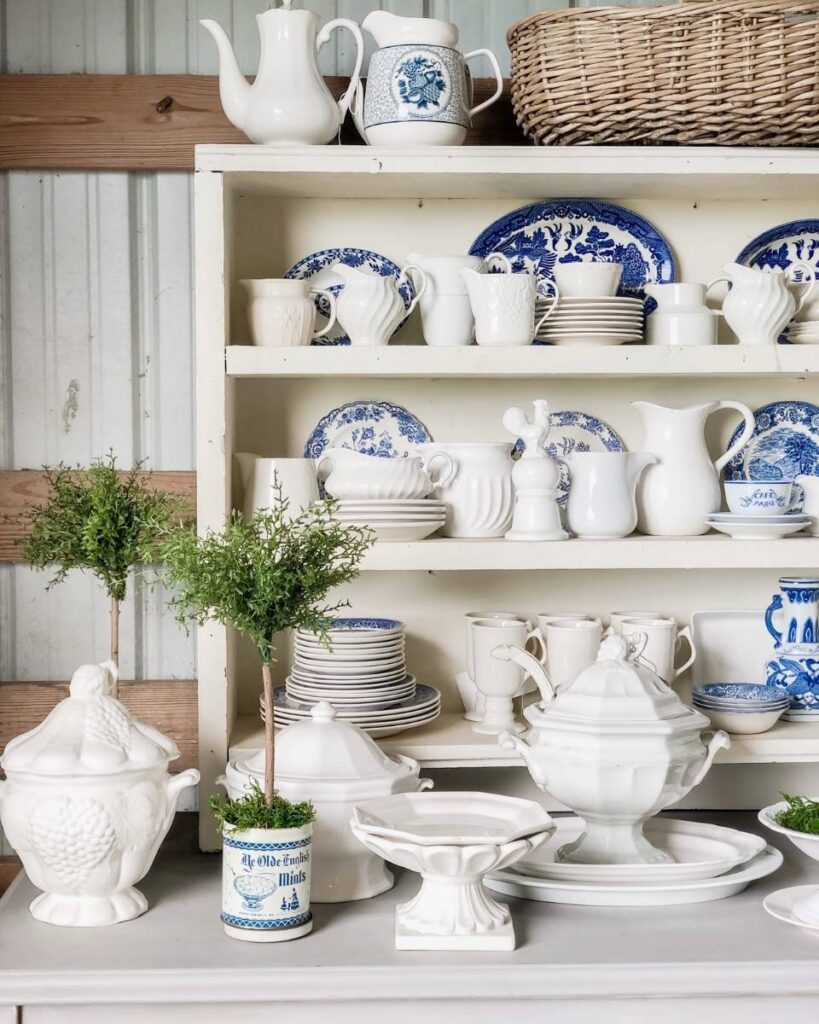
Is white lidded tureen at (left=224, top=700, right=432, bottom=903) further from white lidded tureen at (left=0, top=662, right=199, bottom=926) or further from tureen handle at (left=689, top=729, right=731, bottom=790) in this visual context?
tureen handle at (left=689, top=729, right=731, bottom=790)

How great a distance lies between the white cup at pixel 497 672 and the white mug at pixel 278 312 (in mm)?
543

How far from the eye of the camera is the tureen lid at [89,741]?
5.31ft

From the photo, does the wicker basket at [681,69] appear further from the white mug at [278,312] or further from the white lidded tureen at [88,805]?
the white lidded tureen at [88,805]

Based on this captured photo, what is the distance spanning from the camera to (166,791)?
65.7 inches

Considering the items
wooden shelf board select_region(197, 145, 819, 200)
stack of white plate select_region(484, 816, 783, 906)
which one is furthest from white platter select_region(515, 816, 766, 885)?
wooden shelf board select_region(197, 145, 819, 200)

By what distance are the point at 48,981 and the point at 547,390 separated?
4.06 feet

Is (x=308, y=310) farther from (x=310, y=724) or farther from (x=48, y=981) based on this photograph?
(x=48, y=981)

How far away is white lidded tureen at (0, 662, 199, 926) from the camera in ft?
5.26

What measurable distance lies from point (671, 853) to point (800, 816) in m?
0.22

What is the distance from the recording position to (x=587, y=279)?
2025mm

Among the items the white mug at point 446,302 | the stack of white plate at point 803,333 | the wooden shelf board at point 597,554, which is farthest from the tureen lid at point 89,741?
the stack of white plate at point 803,333

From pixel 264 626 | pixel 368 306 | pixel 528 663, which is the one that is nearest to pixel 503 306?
pixel 368 306

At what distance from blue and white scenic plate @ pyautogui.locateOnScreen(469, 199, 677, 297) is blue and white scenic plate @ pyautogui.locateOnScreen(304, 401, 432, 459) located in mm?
315

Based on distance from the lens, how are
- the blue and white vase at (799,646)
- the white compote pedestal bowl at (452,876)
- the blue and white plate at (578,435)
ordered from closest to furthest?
the white compote pedestal bowl at (452,876) → the blue and white vase at (799,646) → the blue and white plate at (578,435)
